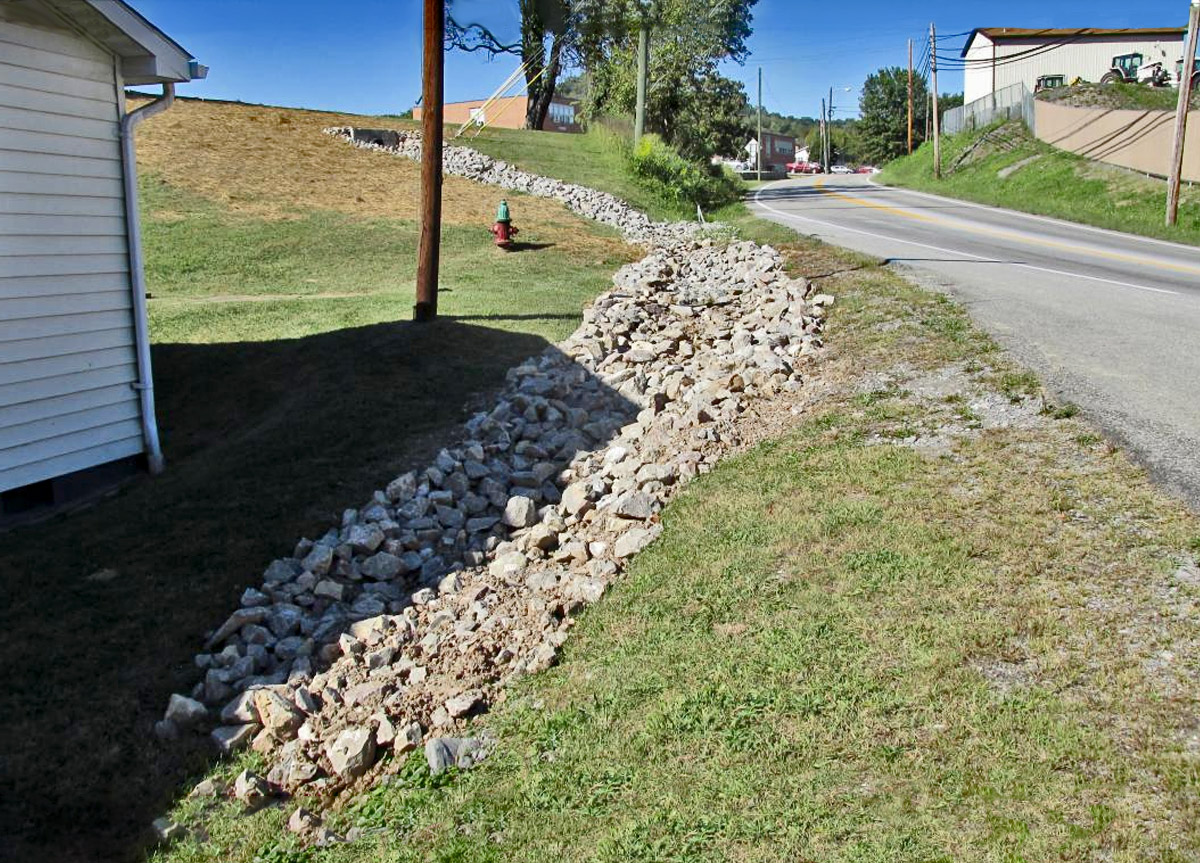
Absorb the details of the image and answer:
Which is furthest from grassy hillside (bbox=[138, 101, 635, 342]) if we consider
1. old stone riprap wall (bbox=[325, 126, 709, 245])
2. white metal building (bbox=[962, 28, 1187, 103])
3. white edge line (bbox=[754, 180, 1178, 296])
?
white metal building (bbox=[962, 28, 1187, 103])

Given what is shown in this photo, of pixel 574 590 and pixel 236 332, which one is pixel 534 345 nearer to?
pixel 236 332

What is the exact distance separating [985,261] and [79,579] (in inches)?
518

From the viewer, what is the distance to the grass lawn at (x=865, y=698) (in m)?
3.43

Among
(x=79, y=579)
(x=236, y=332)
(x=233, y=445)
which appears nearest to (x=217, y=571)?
(x=79, y=579)

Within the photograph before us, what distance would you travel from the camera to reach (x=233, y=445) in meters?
8.98

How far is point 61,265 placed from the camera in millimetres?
8117

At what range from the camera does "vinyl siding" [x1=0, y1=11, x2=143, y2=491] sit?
7.61 metres

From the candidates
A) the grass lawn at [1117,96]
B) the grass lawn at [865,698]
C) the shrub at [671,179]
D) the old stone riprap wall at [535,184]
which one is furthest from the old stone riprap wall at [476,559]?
the grass lawn at [1117,96]

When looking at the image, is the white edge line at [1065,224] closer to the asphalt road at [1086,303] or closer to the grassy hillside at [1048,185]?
the asphalt road at [1086,303]

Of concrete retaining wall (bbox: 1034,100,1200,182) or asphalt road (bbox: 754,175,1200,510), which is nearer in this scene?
asphalt road (bbox: 754,175,1200,510)

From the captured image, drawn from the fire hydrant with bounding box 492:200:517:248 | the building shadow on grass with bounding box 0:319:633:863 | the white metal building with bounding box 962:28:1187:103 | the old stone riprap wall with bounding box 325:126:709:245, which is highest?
the white metal building with bounding box 962:28:1187:103

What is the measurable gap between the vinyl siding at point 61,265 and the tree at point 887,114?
248 feet

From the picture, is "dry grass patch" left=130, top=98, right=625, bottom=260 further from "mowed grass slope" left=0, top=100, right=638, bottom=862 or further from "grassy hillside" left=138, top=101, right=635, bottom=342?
"mowed grass slope" left=0, top=100, right=638, bottom=862

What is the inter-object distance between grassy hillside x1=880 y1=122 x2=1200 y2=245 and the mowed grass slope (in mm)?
12693
